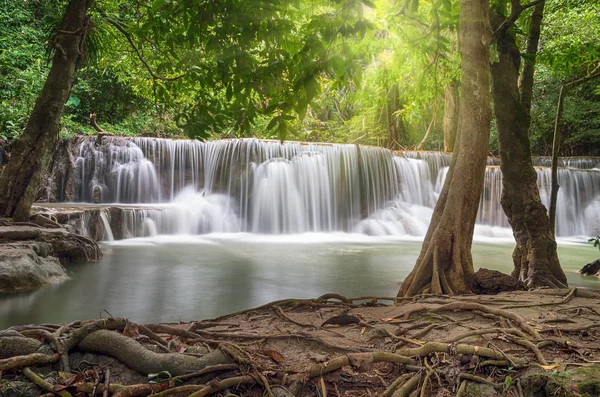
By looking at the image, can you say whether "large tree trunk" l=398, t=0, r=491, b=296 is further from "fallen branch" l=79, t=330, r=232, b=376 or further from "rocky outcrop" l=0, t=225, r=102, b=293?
"rocky outcrop" l=0, t=225, r=102, b=293

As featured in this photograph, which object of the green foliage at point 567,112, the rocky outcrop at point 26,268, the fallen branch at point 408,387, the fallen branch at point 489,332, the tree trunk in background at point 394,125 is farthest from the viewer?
the tree trunk in background at point 394,125

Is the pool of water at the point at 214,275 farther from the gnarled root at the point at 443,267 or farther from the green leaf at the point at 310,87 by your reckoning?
the gnarled root at the point at 443,267

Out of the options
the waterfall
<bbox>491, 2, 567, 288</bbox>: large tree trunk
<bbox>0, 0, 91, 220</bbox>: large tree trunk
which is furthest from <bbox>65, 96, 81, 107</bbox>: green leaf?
<bbox>491, 2, 567, 288</bbox>: large tree trunk

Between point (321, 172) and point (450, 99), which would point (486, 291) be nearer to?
point (321, 172)

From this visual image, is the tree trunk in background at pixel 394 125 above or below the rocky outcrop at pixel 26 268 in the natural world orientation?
above

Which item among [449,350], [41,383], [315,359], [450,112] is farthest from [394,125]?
[41,383]

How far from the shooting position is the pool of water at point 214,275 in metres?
7.02

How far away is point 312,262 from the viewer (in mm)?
11891

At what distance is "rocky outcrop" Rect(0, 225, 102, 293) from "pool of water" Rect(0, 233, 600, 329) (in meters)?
0.24

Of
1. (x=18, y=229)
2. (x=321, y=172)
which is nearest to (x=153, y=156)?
(x=321, y=172)

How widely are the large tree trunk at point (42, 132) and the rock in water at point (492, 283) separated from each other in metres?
7.43

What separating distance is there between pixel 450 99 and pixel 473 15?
55.3 ft

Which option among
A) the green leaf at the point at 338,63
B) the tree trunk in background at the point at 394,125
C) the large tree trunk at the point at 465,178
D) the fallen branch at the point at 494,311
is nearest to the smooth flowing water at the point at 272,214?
the large tree trunk at the point at 465,178

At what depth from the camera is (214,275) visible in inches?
388
